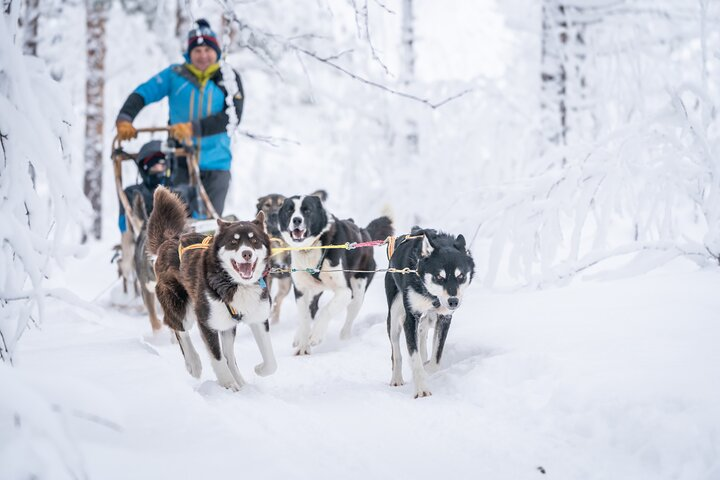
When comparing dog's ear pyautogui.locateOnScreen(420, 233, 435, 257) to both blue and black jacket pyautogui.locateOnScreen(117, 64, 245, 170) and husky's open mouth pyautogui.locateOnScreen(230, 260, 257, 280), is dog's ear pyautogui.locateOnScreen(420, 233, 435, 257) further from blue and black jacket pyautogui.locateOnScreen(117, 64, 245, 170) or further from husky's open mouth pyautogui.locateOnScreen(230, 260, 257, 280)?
blue and black jacket pyautogui.locateOnScreen(117, 64, 245, 170)

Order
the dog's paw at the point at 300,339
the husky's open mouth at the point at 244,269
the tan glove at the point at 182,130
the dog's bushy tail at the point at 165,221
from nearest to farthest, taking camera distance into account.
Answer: the husky's open mouth at the point at 244,269
the dog's bushy tail at the point at 165,221
the dog's paw at the point at 300,339
the tan glove at the point at 182,130

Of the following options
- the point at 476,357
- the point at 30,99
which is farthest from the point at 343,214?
the point at 30,99

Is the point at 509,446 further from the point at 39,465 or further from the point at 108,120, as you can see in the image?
the point at 108,120

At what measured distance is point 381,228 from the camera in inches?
232

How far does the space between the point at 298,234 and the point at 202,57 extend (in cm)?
194

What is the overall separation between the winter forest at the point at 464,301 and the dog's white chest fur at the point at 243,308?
328 mm

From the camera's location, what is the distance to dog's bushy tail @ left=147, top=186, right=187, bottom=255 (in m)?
3.91

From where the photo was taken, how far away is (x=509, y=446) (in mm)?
2631

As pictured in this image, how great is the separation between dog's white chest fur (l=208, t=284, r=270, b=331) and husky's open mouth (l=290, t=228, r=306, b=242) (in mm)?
1624

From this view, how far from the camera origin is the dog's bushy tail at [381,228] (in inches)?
230

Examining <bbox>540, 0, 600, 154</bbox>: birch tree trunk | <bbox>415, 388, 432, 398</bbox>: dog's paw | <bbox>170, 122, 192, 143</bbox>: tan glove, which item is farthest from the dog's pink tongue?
<bbox>540, 0, 600, 154</bbox>: birch tree trunk

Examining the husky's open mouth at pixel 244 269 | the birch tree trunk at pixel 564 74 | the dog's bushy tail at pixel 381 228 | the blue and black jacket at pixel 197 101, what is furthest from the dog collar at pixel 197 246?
the birch tree trunk at pixel 564 74

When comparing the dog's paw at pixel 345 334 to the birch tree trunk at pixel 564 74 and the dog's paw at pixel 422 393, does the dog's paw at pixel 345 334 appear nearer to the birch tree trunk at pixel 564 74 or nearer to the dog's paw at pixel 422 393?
the dog's paw at pixel 422 393

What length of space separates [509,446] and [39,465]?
6.14ft
